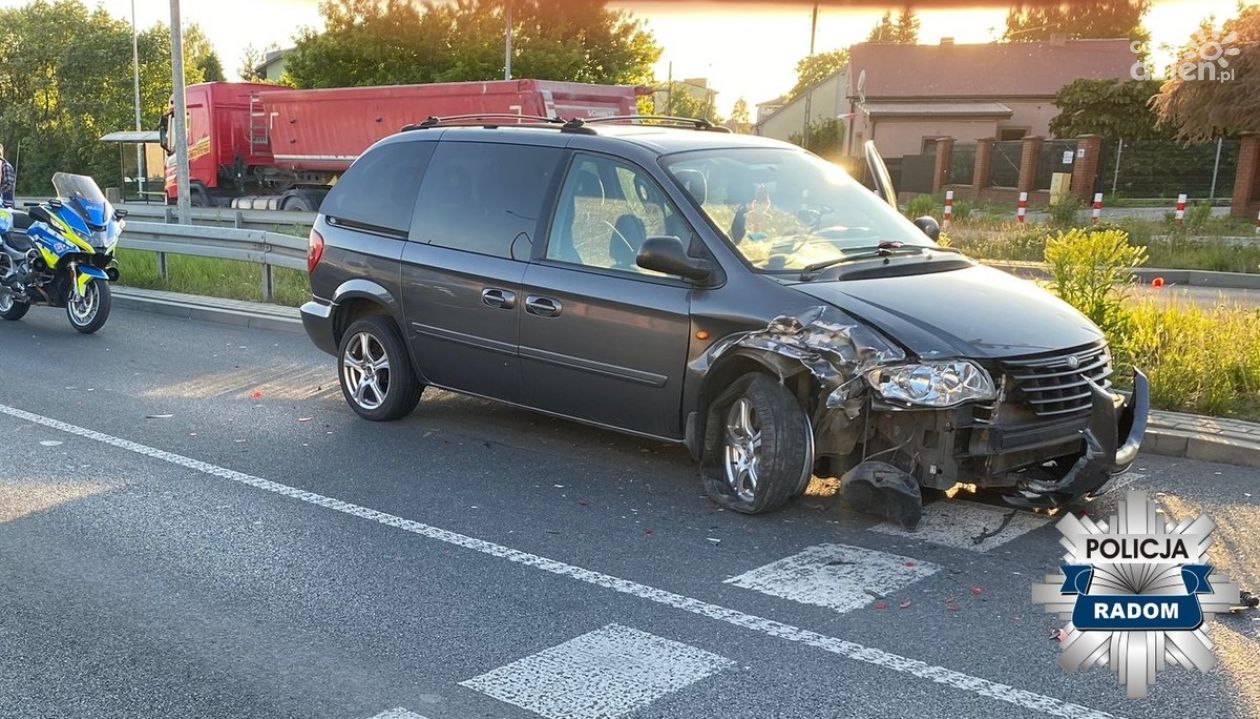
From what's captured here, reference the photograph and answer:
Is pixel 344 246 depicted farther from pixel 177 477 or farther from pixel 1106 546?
pixel 1106 546

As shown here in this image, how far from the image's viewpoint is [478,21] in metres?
45.0

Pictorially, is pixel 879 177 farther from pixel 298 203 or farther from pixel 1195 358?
pixel 298 203

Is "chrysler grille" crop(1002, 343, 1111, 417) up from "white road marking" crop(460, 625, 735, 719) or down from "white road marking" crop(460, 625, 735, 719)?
up

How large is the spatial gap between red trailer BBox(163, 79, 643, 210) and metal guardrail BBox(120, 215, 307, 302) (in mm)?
12762

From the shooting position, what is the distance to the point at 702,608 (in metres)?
4.58

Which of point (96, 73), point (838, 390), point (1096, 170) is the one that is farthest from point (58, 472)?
point (96, 73)

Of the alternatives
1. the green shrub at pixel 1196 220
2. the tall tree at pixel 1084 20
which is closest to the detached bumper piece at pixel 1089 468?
the green shrub at pixel 1196 220

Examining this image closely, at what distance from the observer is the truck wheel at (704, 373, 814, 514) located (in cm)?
547

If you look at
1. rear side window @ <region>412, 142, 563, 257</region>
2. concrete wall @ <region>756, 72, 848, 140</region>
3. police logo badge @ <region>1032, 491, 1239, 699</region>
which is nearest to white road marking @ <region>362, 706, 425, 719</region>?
police logo badge @ <region>1032, 491, 1239, 699</region>

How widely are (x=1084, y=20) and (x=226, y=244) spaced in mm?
91343

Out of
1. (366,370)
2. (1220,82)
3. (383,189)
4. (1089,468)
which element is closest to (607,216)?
(383,189)

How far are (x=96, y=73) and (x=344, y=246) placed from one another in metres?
55.0

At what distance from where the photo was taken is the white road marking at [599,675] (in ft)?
12.4

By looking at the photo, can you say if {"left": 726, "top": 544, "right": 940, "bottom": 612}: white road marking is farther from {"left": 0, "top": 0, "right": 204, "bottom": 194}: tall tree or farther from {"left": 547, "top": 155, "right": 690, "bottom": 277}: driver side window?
{"left": 0, "top": 0, "right": 204, "bottom": 194}: tall tree
